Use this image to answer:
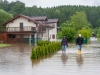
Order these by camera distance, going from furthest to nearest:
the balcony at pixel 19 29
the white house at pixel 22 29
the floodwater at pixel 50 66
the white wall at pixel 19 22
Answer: the white wall at pixel 19 22, the balcony at pixel 19 29, the white house at pixel 22 29, the floodwater at pixel 50 66

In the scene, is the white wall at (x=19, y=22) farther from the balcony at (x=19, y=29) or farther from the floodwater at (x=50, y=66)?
the floodwater at (x=50, y=66)

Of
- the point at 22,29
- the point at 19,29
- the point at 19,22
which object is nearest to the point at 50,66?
the point at 22,29

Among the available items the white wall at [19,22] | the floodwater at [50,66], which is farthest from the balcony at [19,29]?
the floodwater at [50,66]

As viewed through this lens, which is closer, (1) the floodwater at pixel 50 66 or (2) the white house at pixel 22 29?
(1) the floodwater at pixel 50 66

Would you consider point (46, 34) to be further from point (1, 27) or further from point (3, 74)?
point (3, 74)

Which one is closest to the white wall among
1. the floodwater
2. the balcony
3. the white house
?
the white house

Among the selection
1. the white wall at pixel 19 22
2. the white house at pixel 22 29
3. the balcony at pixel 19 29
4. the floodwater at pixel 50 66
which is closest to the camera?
the floodwater at pixel 50 66

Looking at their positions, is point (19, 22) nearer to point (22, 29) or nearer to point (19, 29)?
point (19, 29)

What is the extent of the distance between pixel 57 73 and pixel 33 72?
1.21m

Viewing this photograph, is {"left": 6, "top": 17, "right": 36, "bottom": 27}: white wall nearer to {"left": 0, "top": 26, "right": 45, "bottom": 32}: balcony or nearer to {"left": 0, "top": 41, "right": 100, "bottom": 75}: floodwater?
{"left": 0, "top": 26, "right": 45, "bottom": 32}: balcony

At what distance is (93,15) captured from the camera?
178375 millimetres

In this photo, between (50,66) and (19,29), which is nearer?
(50,66)

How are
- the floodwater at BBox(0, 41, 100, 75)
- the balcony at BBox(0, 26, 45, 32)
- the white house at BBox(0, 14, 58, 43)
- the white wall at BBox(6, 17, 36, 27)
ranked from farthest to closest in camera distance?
the white wall at BBox(6, 17, 36, 27) → the balcony at BBox(0, 26, 45, 32) → the white house at BBox(0, 14, 58, 43) → the floodwater at BBox(0, 41, 100, 75)

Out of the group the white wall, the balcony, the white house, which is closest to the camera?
the white house
